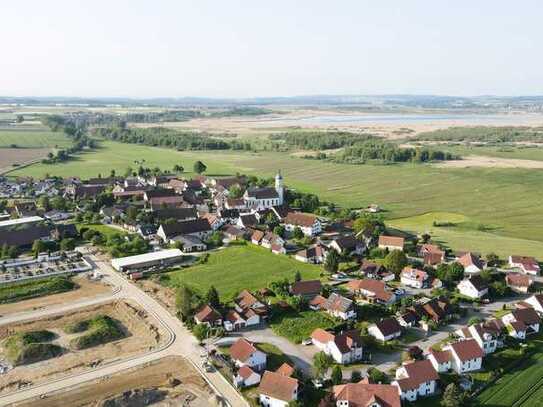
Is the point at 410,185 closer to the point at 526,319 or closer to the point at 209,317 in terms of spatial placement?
the point at 526,319

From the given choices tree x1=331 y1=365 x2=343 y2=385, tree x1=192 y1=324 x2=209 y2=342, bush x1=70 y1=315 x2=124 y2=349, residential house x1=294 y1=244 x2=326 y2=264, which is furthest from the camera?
residential house x1=294 y1=244 x2=326 y2=264

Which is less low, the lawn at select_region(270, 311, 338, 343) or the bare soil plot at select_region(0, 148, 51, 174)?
the bare soil plot at select_region(0, 148, 51, 174)

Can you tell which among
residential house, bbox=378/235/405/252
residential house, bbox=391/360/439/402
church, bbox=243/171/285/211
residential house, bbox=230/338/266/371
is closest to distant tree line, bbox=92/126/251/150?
church, bbox=243/171/285/211

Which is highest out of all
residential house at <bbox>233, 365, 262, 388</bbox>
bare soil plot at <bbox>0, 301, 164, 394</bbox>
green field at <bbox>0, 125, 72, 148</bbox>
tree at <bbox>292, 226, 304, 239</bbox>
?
green field at <bbox>0, 125, 72, 148</bbox>

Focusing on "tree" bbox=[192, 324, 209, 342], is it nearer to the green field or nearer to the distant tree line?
the distant tree line

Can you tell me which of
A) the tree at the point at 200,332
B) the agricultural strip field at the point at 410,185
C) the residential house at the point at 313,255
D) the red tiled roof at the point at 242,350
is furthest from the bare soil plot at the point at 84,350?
the agricultural strip field at the point at 410,185

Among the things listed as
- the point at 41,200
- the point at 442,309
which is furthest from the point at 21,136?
the point at 442,309

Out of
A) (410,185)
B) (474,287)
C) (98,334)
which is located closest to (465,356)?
(474,287)

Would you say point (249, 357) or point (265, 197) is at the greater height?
point (265, 197)
